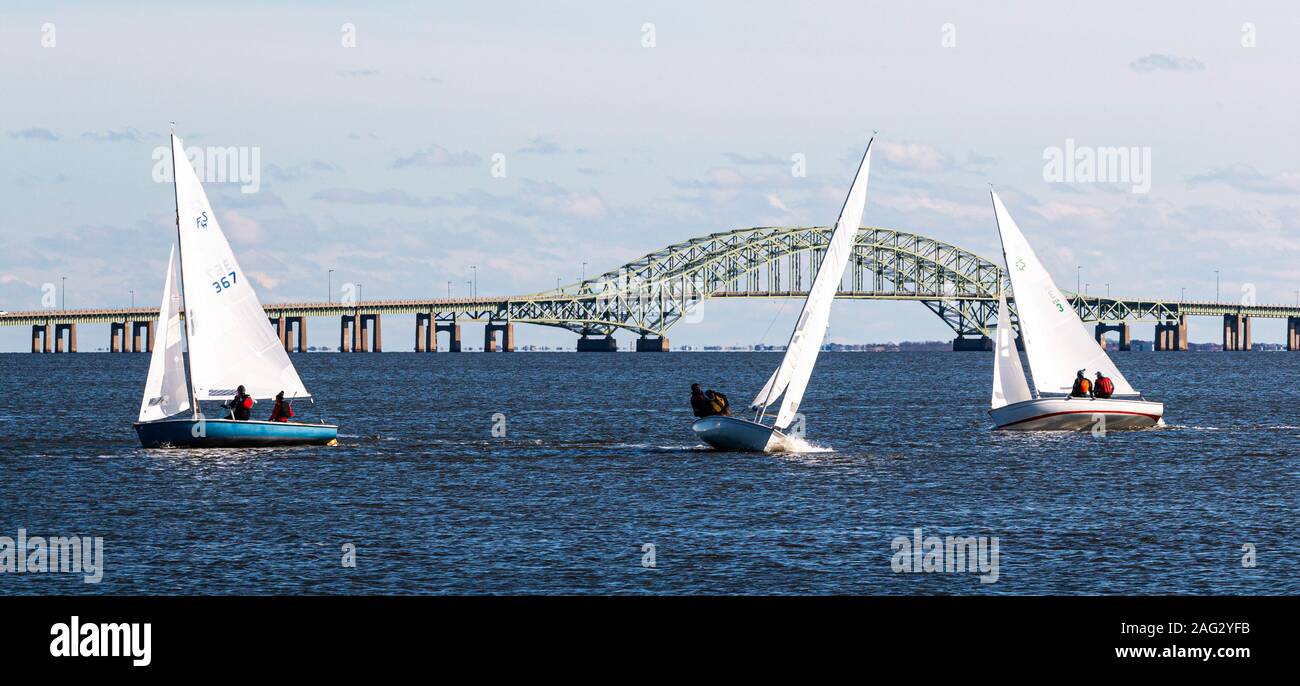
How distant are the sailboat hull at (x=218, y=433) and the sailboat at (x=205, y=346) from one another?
0.02 m

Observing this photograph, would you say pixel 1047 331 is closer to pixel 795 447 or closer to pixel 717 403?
pixel 795 447

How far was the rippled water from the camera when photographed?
2072 cm

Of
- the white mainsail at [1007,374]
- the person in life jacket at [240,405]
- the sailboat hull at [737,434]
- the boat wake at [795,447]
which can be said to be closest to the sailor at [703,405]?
the sailboat hull at [737,434]

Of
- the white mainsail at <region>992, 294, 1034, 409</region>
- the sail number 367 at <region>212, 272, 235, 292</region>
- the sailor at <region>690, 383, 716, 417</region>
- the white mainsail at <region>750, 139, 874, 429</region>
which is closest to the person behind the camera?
the white mainsail at <region>750, 139, 874, 429</region>

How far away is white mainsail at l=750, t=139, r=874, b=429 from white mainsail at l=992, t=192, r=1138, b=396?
11.2 meters

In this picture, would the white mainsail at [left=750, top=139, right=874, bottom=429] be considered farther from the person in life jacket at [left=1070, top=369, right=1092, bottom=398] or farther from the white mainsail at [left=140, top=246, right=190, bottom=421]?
the white mainsail at [left=140, top=246, right=190, bottom=421]

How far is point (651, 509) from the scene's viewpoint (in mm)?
28234

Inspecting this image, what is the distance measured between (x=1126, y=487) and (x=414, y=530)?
14.9 m

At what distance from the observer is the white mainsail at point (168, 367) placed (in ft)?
124

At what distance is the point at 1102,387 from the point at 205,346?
82.6ft

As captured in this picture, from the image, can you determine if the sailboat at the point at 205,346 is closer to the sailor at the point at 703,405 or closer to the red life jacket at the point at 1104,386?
the sailor at the point at 703,405

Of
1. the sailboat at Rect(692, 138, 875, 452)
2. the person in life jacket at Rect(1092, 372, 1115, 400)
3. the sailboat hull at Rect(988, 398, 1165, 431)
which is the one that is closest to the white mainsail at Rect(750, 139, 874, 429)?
the sailboat at Rect(692, 138, 875, 452)
